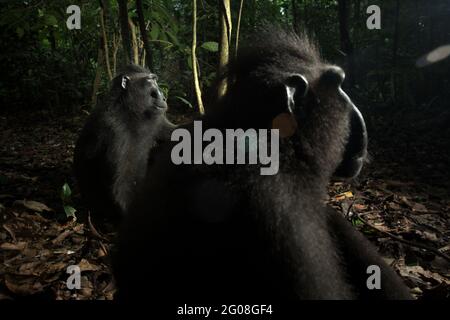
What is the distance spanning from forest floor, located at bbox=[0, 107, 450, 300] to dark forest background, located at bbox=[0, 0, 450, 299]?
0.01 meters

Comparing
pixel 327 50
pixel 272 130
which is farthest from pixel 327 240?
pixel 327 50

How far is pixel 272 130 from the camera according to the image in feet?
6.72

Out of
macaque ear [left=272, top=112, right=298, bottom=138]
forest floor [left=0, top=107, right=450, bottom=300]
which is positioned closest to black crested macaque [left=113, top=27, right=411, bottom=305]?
macaque ear [left=272, top=112, right=298, bottom=138]

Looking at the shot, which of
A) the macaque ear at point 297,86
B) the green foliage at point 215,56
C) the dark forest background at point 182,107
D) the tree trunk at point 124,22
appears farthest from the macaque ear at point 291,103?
the green foliage at point 215,56

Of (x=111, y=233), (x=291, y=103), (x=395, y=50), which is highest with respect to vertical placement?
(x=395, y=50)

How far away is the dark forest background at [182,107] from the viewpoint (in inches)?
129

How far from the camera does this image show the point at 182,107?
1123 cm

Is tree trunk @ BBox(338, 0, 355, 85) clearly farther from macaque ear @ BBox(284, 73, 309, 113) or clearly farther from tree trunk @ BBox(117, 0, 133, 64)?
macaque ear @ BBox(284, 73, 309, 113)

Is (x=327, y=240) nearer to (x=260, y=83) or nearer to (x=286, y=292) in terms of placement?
(x=286, y=292)

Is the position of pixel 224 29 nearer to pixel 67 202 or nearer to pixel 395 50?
pixel 67 202

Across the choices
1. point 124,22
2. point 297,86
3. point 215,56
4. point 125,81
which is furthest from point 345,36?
point 297,86

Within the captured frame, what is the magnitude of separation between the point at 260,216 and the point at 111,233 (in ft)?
9.13

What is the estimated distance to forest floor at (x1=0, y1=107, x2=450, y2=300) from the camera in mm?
2896

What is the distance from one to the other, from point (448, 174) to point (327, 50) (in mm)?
6821
